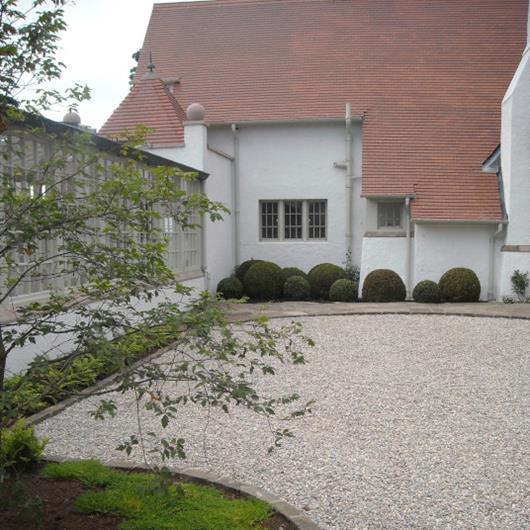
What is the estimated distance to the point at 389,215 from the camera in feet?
55.6

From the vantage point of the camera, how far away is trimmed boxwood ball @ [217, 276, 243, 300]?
52.0ft

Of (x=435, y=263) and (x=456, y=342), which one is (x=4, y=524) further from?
(x=435, y=263)

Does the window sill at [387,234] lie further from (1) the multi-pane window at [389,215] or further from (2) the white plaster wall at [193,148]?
(2) the white plaster wall at [193,148]

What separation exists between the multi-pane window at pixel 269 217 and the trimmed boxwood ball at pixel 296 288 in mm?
2557

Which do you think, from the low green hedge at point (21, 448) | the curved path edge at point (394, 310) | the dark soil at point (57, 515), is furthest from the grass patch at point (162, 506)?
the curved path edge at point (394, 310)

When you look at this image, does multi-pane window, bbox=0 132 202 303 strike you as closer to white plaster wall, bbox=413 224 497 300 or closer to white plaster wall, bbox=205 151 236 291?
white plaster wall, bbox=205 151 236 291

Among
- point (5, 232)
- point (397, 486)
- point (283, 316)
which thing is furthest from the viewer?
point (283, 316)

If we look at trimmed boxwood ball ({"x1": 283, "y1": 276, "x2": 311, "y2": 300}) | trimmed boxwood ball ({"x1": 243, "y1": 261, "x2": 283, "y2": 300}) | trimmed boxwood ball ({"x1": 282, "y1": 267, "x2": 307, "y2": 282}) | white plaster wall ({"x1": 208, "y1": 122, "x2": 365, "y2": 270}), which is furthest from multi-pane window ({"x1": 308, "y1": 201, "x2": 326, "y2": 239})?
trimmed boxwood ball ({"x1": 283, "y1": 276, "x2": 311, "y2": 300})

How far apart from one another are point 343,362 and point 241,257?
31.5 feet

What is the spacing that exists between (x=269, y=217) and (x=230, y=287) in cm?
332

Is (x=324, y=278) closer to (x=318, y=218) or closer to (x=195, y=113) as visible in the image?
(x=318, y=218)

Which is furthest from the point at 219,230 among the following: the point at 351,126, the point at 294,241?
the point at 351,126

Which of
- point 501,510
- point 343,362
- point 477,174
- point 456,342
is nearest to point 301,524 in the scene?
point 501,510

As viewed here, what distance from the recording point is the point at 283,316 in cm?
1295
